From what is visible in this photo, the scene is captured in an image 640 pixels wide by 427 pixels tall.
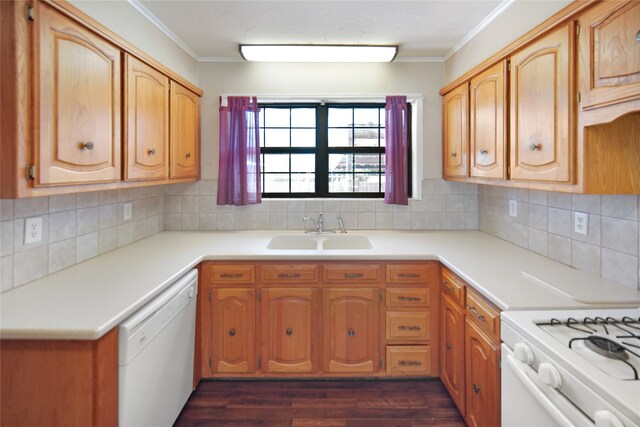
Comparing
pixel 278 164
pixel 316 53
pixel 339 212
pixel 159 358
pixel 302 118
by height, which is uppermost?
pixel 316 53

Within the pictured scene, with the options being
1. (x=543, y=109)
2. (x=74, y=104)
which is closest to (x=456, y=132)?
(x=543, y=109)

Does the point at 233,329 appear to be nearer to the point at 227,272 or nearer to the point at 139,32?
the point at 227,272

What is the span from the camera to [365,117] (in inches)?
132

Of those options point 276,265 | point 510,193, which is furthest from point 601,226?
point 276,265

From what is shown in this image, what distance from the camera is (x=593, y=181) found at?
1497mm

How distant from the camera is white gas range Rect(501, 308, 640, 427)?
92 centimetres

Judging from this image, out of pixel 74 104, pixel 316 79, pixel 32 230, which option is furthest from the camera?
pixel 316 79

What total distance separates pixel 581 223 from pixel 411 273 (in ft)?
3.10

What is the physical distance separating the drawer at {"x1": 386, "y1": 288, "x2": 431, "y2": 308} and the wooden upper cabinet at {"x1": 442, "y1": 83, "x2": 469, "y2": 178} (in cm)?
89

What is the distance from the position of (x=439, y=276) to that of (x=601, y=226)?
895mm

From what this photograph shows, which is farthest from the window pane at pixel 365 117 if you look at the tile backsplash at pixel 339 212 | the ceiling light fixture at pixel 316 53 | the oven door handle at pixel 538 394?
the oven door handle at pixel 538 394

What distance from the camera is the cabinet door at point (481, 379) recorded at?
161 centimetres

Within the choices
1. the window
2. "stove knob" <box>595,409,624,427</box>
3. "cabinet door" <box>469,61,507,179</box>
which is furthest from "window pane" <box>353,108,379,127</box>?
"stove knob" <box>595,409,624,427</box>

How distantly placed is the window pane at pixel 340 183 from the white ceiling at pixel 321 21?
109cm
